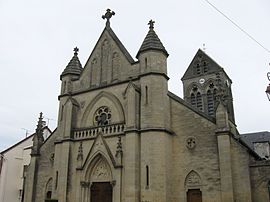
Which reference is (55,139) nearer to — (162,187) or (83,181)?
(83,181)

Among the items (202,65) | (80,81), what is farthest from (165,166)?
(202,65)

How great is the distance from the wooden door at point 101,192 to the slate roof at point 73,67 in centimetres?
919

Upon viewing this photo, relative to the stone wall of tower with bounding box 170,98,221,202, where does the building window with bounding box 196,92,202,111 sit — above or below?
above

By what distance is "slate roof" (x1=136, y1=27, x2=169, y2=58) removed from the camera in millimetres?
21250

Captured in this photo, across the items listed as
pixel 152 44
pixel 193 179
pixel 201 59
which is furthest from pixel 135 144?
pixel 201 59

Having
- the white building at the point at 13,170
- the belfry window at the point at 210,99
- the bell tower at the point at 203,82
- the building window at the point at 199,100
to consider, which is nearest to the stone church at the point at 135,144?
the white building at the point at 13,170

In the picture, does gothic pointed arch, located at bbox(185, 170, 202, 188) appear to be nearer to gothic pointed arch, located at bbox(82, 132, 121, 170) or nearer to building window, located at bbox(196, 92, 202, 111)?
gothic pointed arch, located at bbox(82, 132, 121, 170)

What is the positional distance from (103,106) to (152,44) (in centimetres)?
552

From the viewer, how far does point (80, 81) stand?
2433cm

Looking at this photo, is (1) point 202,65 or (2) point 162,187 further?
(1) point 202,65

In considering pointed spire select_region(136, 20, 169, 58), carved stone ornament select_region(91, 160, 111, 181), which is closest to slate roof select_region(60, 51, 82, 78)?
pointed spire select_region(136, 20, 169, 58)

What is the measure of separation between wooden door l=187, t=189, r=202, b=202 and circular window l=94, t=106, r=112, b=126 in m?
7.14

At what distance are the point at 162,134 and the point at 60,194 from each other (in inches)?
322

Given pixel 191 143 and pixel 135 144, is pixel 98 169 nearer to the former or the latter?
pixel 135 144
